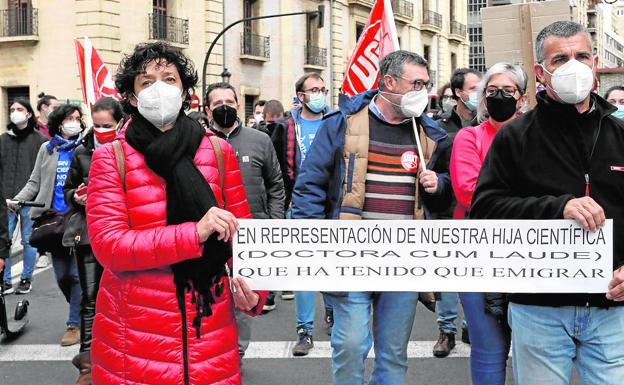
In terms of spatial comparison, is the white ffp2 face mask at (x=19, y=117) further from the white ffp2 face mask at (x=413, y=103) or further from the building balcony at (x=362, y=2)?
the building balcony at (x=362, y=2)

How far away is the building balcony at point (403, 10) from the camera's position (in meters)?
40.4

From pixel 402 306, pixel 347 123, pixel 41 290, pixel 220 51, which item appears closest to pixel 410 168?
pixel 347 123

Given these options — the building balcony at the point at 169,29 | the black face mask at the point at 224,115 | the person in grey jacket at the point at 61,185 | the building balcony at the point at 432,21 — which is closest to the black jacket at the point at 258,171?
the black face mask at the point at 224,115

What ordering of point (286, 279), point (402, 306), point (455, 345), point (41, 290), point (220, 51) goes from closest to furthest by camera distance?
point (286, 279) < point (402, 306) < point (455, 345) < point (41, 290) < point (220, 51)

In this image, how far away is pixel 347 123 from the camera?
4.11 m

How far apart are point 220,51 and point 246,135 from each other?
70.2 ft

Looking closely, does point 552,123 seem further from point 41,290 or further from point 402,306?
point 41,290

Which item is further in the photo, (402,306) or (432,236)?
(402,306)

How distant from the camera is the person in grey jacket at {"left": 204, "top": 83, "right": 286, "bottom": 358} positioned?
227 inches

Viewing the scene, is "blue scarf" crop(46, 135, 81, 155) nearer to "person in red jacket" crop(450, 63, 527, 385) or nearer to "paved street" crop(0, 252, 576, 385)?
"paved street" crop(0, 252, 576, 385)

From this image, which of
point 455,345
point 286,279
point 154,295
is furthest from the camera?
point 455,345

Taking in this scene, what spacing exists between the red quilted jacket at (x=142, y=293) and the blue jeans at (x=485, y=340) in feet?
5.29

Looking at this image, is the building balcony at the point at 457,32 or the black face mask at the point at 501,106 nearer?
the black face mask at the point at 501,106

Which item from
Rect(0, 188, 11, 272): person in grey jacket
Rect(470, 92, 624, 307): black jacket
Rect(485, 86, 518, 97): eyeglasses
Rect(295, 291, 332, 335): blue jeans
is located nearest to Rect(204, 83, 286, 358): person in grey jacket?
Rect(295, 291, 332, 335): blue jeans
